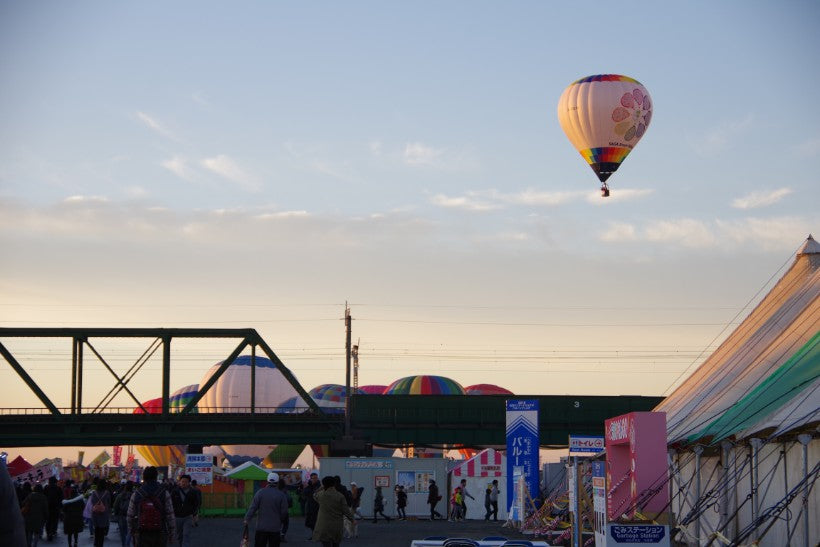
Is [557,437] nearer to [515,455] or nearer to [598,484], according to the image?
[515,455]

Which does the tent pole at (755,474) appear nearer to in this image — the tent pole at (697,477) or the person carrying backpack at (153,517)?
the tent pole at (697,477)

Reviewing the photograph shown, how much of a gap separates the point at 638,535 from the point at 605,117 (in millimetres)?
32839

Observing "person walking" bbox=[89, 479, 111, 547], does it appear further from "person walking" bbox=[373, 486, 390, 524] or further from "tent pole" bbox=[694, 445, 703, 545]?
"person walking" bbox=[373, 486, 390, 524]

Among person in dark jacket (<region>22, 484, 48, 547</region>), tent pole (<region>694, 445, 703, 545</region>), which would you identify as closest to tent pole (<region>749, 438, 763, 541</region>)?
tent pole (<region>694, 445, 703, 545</region>)

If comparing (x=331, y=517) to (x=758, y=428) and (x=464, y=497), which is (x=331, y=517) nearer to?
(x=758, y=428)

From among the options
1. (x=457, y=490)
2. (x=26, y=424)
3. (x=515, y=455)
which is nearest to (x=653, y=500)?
(x=515, y=455)

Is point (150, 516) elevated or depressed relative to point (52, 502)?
elevated

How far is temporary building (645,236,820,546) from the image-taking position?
20.6 metres

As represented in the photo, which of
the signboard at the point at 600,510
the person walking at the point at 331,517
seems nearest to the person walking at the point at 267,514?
the person walking at the point at 331,517

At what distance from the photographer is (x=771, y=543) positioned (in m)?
22.7

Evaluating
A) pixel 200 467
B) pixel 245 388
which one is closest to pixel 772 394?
pixel 200 467

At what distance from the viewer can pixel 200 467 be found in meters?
55.8

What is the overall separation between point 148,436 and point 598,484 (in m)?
44.4

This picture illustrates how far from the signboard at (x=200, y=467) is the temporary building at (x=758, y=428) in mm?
24774
